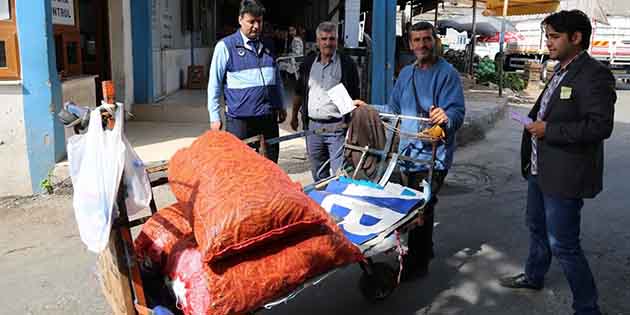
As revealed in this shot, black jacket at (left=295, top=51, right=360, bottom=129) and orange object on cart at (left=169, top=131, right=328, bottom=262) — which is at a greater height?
black jacket at (left=295, top=51, right=360, bottom=129)

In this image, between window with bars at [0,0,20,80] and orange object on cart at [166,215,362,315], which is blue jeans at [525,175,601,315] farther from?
window with bars at [0,0,20,80]

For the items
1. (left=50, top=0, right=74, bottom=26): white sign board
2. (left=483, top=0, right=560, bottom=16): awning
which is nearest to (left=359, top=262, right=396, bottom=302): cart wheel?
(left=50, top=0, right=74, bottom=26): white sign board

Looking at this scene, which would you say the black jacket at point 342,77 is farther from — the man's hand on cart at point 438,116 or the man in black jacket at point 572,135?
the man in black jacket at point 572,135

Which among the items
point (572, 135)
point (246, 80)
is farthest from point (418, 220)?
point (246, 80)

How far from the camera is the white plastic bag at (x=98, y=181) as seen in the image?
205 centimetres

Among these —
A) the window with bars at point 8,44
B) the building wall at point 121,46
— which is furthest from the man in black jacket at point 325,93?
the building wall at point 121,46

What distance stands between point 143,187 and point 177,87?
9.16 m

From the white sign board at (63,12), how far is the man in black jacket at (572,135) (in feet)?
16.9

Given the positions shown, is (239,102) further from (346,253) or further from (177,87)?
(177,87)

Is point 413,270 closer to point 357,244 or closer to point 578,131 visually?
point 357,244

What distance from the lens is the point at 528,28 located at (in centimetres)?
2348

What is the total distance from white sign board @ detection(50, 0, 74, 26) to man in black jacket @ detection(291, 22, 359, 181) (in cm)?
326

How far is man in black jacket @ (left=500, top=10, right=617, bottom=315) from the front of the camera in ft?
9.69

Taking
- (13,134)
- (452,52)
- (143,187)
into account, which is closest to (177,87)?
(13,134)
